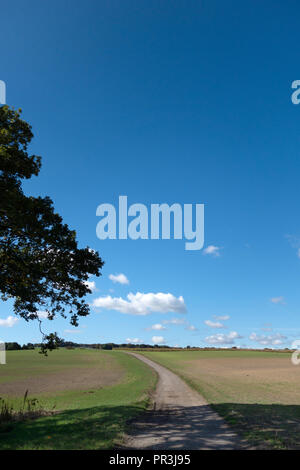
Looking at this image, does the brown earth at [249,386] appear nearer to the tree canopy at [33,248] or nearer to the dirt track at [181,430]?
the dirt track at [181,430]

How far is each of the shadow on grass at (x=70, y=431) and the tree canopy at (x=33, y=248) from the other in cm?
491

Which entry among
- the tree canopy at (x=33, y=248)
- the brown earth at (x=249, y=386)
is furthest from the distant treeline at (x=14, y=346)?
the tree canopy at (x=33, y=248)

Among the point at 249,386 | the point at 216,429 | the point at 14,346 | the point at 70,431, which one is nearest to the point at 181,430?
the point at 216,429

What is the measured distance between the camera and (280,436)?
40.1ft

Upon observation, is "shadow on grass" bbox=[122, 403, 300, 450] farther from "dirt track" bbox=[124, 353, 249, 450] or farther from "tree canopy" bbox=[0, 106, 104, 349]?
"tree canopy" bbox=[0, 106, 104, 349]

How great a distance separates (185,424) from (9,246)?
41.2 feet

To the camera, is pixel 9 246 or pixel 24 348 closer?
pixel 9 246

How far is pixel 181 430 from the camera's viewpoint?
13.2 metres

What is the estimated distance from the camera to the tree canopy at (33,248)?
16.5m

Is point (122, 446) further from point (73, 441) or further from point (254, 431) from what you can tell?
point (254, 431)

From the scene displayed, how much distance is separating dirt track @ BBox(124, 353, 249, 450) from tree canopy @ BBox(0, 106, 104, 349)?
729cm

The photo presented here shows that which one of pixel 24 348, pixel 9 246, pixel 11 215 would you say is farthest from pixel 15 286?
pixel 24 348
